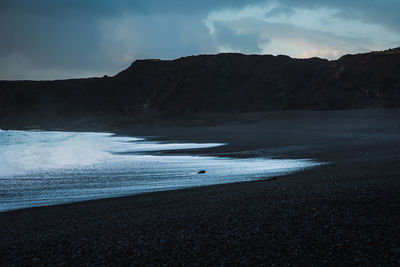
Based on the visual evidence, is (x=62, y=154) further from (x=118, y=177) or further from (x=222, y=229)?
(x=222, y=229)

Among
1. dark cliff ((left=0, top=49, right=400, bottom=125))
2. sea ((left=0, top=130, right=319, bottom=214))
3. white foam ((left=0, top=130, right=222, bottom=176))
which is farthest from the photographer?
dark cliff ((left=0, top=49, right=400, bottom=125))

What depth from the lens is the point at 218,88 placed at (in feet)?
253

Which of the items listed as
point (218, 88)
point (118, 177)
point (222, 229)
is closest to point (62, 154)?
point (118, 177)

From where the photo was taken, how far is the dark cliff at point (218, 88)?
56.2 metres

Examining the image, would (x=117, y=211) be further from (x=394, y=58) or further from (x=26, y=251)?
(x=394, y=58)

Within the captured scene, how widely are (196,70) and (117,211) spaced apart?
75.6m

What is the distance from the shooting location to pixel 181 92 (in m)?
78.6

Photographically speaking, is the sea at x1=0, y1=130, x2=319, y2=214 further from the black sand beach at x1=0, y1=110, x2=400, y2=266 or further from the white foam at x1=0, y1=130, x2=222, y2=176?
the black sand beach at x1=0, y1=110, x2=400, y2=266

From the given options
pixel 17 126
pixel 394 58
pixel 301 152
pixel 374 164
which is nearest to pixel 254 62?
pixel 394 58

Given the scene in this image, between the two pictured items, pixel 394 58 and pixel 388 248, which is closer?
pixel 388 248

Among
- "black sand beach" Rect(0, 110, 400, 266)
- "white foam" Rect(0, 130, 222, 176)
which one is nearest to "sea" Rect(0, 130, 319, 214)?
"white foam" Rect(0, 130, 222, 176)

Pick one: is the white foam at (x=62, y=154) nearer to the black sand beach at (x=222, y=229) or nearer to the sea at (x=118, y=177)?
the sea at (x=118, y=177)

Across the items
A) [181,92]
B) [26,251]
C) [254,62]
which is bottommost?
[26,251]

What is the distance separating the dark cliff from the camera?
56.2 m
